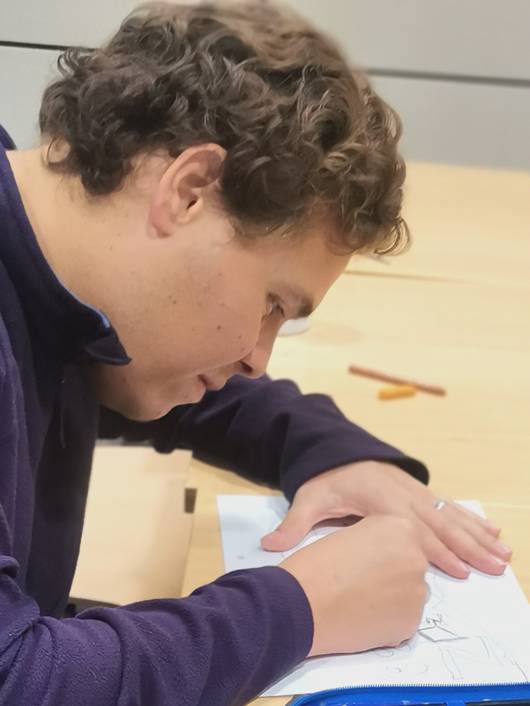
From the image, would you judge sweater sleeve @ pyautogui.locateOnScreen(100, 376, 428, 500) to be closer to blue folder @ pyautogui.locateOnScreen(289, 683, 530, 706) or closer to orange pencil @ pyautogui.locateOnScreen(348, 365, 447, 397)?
orange pencil @ pyautogui.locateOnScreen(348, 365, 447, 397)

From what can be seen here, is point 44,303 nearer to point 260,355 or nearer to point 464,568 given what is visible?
point 260,355

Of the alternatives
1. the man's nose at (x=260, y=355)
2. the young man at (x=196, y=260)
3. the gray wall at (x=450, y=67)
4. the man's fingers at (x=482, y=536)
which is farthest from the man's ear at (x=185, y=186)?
the gray wall at (x=450, y=67)

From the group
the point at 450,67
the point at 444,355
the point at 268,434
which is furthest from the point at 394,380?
the point at 450,67

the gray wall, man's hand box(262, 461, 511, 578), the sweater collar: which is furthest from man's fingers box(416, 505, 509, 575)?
the gray wall

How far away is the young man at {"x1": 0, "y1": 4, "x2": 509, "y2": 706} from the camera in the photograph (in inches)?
21.6

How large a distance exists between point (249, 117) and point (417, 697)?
38 cm

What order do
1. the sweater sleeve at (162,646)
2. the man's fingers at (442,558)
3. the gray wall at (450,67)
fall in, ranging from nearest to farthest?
the sweater sleeve at (162,646) < the man's fingers at (442,558) < the gray wall at (450,67)

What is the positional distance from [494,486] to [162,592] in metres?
0.36

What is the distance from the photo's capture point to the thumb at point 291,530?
707mm

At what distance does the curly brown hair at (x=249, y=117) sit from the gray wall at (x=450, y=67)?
102cm

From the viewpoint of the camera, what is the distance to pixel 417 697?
55 centimetres

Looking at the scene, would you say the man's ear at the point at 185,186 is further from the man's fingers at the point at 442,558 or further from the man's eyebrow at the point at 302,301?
the man's fingers at the point at 442,558

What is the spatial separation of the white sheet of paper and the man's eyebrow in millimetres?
191

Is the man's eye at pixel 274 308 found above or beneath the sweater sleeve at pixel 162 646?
above
